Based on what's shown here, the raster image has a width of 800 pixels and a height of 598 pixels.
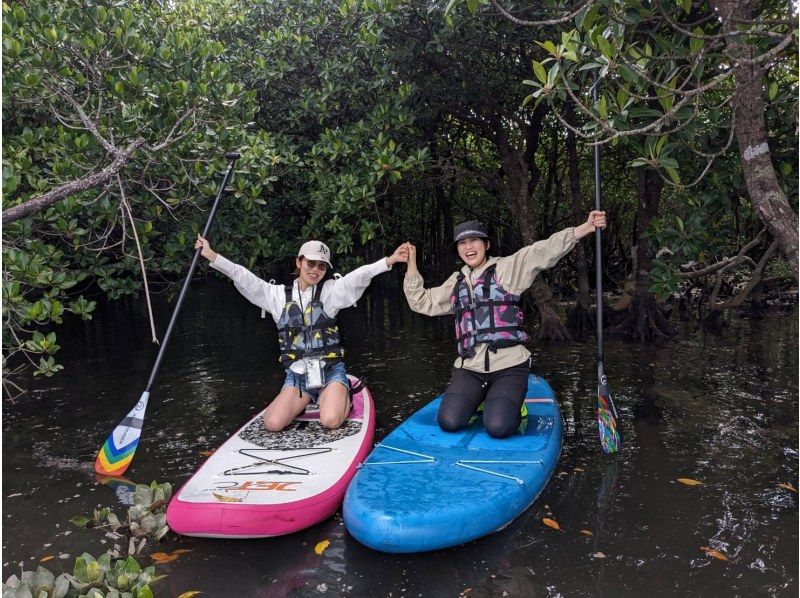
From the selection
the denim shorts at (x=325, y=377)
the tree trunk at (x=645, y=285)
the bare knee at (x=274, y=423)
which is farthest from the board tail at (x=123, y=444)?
the tree trunk at (x=645, y=285)

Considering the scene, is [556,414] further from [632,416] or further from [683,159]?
[683,159]

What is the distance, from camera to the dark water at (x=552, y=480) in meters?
2.81

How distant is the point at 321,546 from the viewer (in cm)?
311

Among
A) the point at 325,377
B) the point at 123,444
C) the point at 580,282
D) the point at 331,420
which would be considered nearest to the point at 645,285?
the point at 580,282

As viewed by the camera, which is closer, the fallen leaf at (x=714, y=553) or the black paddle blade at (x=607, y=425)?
the fallen leaf at (x=714, y=553)

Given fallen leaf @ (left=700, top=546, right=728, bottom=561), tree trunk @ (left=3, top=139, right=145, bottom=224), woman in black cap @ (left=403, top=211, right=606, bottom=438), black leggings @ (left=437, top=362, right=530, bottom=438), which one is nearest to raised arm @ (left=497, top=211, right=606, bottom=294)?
woman in black cap @ (left=403, top=211, right=606, bottom=438)

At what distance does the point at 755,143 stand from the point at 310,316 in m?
3.06

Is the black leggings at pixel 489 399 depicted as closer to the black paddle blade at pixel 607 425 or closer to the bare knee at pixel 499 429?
the bare knee at pixel 499 429

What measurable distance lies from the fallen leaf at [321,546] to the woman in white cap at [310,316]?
3.96ft

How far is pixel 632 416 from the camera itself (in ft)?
17.1

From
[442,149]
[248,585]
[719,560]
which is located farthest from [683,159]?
[442,149]

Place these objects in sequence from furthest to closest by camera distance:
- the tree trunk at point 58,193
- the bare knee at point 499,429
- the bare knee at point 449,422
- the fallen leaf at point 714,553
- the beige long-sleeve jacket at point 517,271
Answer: the beige long-sleeve jacket at point 517,271, the bare knee at point 449,422, the bare knee at point 499,429, the tree trunk at point 58,193, the fallen leaf at point 714,553

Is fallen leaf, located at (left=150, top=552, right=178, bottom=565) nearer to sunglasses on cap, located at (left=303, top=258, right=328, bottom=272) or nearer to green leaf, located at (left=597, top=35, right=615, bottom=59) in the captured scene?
sunglasses on cap, located at (left=303, top=258, right=328, bottom=272)

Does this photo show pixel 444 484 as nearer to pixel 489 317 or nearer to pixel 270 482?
pixel 270 482
